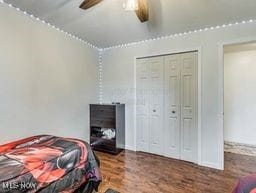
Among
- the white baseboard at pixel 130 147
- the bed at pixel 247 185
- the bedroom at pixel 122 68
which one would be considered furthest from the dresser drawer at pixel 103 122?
the bed at pixel 247 185

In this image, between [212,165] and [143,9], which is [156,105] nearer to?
[212,165]

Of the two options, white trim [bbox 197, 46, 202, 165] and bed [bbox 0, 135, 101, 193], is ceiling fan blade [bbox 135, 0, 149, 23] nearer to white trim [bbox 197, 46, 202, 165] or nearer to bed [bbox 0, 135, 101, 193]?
white trim [bbox 197, 46, 202, 165]

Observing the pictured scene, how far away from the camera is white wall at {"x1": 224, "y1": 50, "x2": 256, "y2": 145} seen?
417cm

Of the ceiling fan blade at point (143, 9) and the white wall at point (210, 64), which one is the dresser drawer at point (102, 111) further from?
the ceiling fan blade at point (143, 9)

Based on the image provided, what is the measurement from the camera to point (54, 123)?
2.98m

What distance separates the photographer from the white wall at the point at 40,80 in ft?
7.56

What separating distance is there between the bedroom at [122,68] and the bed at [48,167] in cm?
57

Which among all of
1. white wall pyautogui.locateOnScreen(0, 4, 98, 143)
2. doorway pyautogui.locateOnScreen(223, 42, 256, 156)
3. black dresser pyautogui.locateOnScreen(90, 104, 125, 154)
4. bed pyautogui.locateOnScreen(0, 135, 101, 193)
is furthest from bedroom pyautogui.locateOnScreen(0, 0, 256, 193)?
doorway pyautogui.locateOnScreen(223, 42, 256, 156)

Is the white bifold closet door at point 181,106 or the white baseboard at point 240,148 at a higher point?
the white bifold closet door at point 181,106

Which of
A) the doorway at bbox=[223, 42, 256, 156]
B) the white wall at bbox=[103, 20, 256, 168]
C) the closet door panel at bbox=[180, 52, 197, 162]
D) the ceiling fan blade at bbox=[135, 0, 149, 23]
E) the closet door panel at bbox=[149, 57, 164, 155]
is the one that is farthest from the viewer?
the doorway at bbox=[223, 42, 256, 156]

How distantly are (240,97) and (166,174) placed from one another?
9.99 feet

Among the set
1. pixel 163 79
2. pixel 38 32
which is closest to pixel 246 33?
pixel 163 79

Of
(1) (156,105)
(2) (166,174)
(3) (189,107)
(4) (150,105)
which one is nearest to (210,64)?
(3) (189,107)

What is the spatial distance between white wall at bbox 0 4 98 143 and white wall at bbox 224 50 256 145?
3.59m
